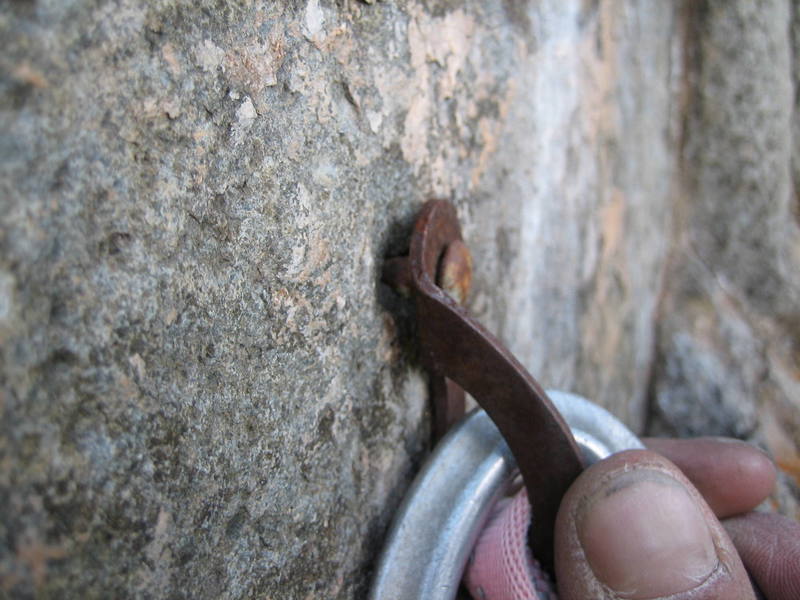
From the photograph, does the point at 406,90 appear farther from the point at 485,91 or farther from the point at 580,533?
the point at 580,533

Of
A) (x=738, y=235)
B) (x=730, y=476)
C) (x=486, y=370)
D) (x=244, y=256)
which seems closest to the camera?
(x=244, y=256)

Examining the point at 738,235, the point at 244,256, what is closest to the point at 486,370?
the point at 244,256

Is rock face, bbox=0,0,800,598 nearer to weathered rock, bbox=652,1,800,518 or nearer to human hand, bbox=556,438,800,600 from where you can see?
human hand, bbox=556,438,800,600

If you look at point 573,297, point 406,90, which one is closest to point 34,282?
point 406,90

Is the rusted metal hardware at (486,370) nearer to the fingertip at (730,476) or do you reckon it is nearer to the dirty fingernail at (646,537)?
the dirty fingernail at (646,537)

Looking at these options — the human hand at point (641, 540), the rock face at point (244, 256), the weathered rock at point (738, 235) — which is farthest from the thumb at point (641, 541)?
the weathered rock at point (738, 235)

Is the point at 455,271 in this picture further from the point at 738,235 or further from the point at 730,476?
the point at 738,235

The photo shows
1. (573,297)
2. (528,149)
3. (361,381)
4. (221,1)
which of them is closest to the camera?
(221,1)
